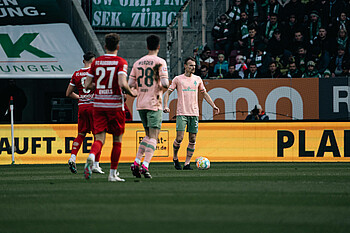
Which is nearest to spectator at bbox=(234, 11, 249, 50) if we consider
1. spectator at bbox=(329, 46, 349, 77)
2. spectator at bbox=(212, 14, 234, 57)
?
spectator at bbox=(212, 14, 234, 57)

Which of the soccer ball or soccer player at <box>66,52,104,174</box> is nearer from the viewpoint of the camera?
soccer player at <box>66,52,104,174</box>

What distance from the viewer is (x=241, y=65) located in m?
19.6

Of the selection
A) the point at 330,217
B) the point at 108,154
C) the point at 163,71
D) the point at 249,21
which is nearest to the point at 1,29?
the point at 108,154

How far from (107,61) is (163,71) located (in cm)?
98

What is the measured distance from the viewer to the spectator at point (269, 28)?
20.7m

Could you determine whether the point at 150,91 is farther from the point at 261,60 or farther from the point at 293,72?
the point at 261,60

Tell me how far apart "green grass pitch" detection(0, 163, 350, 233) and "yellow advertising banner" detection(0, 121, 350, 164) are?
23.3 feet

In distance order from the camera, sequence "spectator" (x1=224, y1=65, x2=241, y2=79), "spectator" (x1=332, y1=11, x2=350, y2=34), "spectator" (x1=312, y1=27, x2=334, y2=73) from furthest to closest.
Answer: "spectator" (x1=332, y1=11, x2=350, y2=34) → "spectator" (x1=312, y1=27, x2=334, y2=73) → "spectator" (x1=224, y1=65, x2=241, y2=79)

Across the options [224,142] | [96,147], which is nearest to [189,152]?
[224,142]

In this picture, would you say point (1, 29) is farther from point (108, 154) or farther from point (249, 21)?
point (249, 21)

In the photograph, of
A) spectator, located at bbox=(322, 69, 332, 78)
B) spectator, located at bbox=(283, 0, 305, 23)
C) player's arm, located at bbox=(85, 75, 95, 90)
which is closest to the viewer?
player's arm, located at bbox=(85, 75, 95, 90)

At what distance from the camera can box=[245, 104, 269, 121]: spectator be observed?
18.0 metres

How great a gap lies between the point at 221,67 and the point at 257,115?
7.88 ft

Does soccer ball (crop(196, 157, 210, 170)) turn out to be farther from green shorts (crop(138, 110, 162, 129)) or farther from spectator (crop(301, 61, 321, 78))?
spectator (crop(301, 61, 321, 78))
